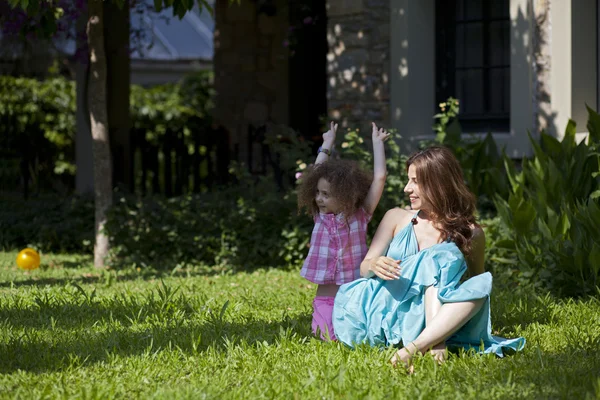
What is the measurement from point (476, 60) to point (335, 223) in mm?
3884

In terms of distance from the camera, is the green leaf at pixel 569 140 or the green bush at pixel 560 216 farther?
the green leaf at pixel 569 140

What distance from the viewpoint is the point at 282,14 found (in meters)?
12.1

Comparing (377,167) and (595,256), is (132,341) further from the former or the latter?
(595,256)

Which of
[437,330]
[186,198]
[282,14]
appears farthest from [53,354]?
[282,14]

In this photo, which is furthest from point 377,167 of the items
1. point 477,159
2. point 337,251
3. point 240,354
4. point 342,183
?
point 477,159

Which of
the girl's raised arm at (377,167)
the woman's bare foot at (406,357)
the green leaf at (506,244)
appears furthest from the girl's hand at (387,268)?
the green leaf at (506,244)

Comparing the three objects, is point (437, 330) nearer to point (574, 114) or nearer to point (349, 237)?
point (349, 237)

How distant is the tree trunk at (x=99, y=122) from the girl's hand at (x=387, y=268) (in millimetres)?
4083

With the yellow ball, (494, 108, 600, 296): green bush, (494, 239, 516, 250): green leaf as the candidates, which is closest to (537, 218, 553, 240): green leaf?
(494, 108, 600, 296): green bush

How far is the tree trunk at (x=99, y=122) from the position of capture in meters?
7.12

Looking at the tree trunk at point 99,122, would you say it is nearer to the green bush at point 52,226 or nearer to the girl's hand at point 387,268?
the green bush at point 52,226

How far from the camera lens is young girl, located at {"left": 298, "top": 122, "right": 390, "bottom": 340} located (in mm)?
4418

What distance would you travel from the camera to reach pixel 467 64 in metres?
7.88

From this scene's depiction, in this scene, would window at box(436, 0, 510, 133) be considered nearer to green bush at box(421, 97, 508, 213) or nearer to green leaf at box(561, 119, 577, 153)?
green bush at box(421, 97, 508, 213)
